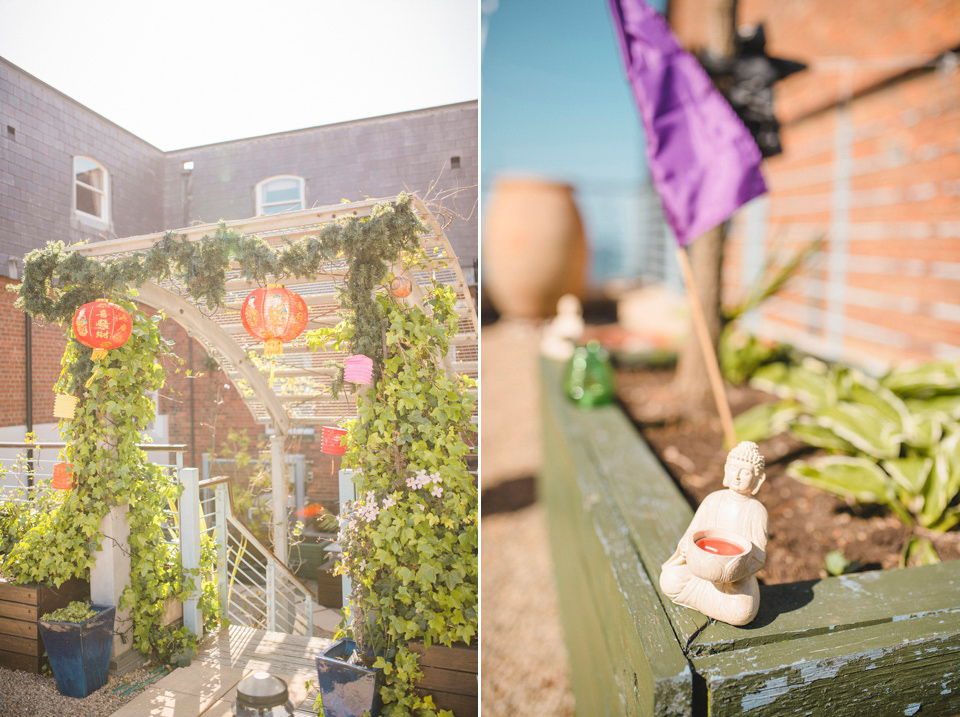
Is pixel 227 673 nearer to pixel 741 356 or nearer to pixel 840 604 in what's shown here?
pixel 840 604

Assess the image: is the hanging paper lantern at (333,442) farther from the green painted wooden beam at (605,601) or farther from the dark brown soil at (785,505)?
the dark brown soil at (785,505)

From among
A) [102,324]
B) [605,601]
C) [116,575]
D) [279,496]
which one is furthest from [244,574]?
[605,601]

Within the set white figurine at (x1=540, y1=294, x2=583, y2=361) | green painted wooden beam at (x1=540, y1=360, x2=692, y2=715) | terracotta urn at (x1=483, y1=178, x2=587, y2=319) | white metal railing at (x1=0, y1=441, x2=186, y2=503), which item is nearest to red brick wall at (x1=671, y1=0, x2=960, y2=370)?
white figurine at (x1=540, y1=294, x2=583, y2=361)

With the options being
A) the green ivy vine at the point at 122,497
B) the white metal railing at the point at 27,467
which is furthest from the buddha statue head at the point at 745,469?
the white metal railing at the point at 27,467

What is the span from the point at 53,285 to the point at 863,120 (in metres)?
4.03

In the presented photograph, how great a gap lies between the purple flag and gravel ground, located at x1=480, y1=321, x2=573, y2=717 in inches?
50.4

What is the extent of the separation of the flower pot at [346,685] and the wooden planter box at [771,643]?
554 millimetres

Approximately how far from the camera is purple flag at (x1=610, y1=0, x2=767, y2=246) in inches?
61.0

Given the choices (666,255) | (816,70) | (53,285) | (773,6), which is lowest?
(53,285)

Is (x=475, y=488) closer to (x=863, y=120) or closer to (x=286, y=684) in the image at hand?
(x=286, y=684)

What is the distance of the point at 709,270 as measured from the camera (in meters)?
2.35

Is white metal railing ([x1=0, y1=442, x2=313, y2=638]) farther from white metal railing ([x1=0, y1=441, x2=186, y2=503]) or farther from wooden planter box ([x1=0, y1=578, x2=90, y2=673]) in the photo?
wooden planter box ([x1=0, y1=578, x2=90, y2=673])

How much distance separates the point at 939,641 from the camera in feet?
2.81

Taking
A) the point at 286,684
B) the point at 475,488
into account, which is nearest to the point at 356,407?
the point at 475,488
